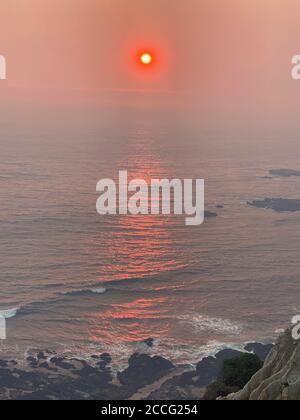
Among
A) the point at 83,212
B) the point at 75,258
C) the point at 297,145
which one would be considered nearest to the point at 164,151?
the point at 297,145

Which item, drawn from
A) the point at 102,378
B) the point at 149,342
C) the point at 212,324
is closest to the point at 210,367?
the point at 149,342

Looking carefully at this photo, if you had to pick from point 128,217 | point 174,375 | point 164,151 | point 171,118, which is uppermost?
point 171,118

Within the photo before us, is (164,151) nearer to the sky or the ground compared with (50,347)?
nearer to the sky

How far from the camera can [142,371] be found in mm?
36031

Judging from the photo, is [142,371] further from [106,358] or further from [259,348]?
[259,348]

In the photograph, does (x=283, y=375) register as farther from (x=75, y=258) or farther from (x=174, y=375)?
(x=75, y=258)

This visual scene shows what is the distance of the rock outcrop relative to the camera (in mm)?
17094

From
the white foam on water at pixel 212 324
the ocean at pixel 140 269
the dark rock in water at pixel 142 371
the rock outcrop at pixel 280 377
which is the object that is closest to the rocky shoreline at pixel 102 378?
the dark rock in water at pixel 142 371

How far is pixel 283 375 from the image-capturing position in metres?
17.9

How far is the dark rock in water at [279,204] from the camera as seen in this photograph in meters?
75.7

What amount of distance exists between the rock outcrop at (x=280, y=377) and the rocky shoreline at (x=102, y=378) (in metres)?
13.4

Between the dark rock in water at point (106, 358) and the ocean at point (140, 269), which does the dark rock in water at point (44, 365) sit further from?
the dark rock in water at point (106, 358)

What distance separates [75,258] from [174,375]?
71.8 ft
